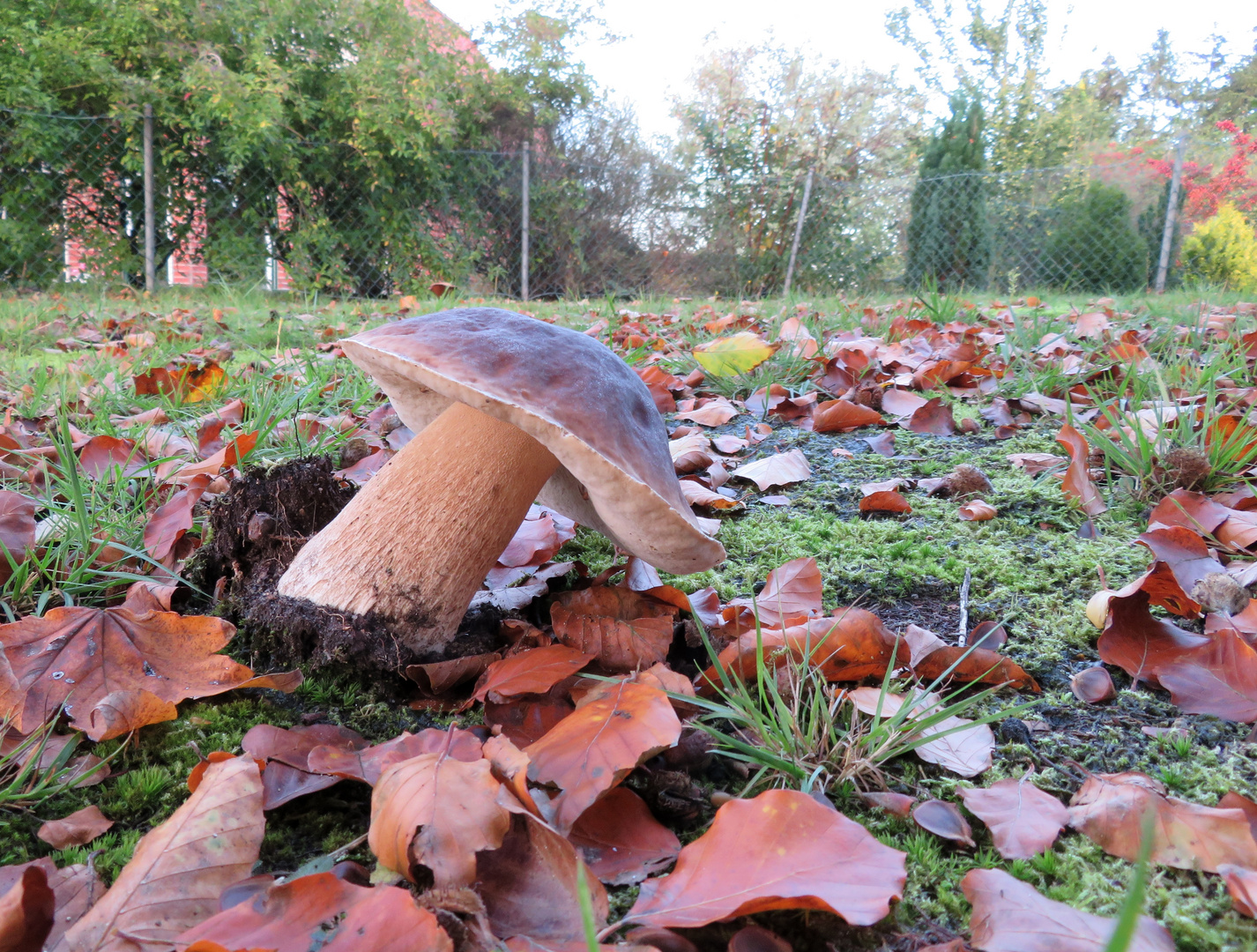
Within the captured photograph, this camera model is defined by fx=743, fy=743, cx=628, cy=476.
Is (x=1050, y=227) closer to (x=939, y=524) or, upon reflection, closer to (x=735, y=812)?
(x=939, y=524)

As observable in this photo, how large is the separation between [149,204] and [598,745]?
9.46 meters

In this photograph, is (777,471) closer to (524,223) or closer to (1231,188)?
(524,223)

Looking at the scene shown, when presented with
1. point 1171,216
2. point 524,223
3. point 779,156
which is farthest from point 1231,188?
point 524,223

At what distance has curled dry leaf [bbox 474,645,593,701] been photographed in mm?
1136

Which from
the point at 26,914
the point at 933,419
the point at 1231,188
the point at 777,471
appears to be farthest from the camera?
the point at 1231,188

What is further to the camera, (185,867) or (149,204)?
(149,204)

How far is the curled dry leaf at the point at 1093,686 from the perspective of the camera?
1142mm

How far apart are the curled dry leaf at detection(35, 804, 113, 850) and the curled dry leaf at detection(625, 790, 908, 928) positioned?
2.17 ft

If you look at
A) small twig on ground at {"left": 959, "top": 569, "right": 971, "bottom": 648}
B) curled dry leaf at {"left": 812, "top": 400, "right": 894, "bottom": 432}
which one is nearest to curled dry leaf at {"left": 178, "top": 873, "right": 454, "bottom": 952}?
small twig on ground at {"left": 959, "top": 569, "right": 971, "bottom": 648}

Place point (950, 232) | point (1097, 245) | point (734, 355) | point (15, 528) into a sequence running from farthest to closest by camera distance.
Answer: point (950, 232)
point (1097, 245)
point (734, 355)
point (15, 528)

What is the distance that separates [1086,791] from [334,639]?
110cm

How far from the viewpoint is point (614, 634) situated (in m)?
1.32

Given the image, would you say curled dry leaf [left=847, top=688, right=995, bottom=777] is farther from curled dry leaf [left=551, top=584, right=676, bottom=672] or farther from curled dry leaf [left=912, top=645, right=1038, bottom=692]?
curled dry leaf [left=551, top=584, right=676, bottom=672]

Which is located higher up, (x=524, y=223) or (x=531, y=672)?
(x=524, y=223)
